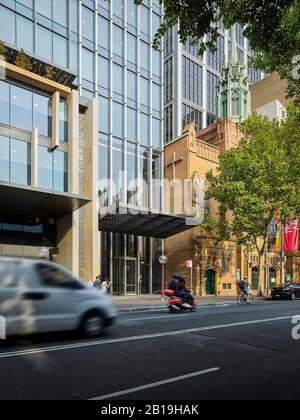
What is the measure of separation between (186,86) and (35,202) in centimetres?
3833

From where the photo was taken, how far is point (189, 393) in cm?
527

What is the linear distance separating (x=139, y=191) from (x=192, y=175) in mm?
5547

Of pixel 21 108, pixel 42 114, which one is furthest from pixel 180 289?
pixel 21 108

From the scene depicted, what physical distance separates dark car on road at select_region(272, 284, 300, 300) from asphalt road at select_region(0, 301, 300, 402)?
2225cm

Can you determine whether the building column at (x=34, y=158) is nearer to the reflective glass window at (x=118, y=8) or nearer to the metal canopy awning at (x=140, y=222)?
the metal canopy awning at (x=140, y=222)

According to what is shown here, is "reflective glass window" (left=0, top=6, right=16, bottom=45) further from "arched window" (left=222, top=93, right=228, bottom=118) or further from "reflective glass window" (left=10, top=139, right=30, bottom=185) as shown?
"arched window" (left=222, top=93, right=228, bottom=118)

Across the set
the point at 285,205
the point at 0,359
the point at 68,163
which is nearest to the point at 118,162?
the point at 68,163

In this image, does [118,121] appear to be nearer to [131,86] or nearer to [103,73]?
[131,86]

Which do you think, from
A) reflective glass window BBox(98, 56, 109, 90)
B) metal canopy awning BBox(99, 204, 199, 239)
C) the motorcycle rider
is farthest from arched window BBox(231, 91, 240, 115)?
the motorcycle rider

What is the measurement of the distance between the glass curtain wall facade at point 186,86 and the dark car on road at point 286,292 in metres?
28.3

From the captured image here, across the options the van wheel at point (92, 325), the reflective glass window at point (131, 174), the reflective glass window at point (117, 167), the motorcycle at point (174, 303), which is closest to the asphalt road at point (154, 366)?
the van wheel at point (92, 325)

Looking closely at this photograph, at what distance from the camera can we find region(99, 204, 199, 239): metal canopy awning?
27083mm

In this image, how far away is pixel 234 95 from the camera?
46375 millimetres

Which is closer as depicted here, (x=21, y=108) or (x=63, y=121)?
(x=21, y=108)
